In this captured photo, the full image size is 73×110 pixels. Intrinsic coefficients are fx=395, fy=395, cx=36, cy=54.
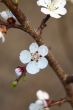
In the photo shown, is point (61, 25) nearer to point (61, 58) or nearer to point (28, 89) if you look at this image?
point (61, 58)

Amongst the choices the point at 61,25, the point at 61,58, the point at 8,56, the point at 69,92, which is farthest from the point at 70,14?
the point at 69,92

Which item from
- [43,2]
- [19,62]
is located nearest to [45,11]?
[43,2]

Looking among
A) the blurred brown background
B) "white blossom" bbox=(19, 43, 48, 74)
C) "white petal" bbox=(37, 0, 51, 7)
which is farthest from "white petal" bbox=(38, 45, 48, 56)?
the blurred brown background

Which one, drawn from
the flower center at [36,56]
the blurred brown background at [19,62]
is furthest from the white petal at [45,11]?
the blurred brown background at [19,62]

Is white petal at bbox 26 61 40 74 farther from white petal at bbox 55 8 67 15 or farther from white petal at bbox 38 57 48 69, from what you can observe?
white petal at bbox 55 8 67 15

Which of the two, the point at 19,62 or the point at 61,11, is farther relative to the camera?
the point at 19,62

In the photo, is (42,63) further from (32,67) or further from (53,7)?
(53,7)
